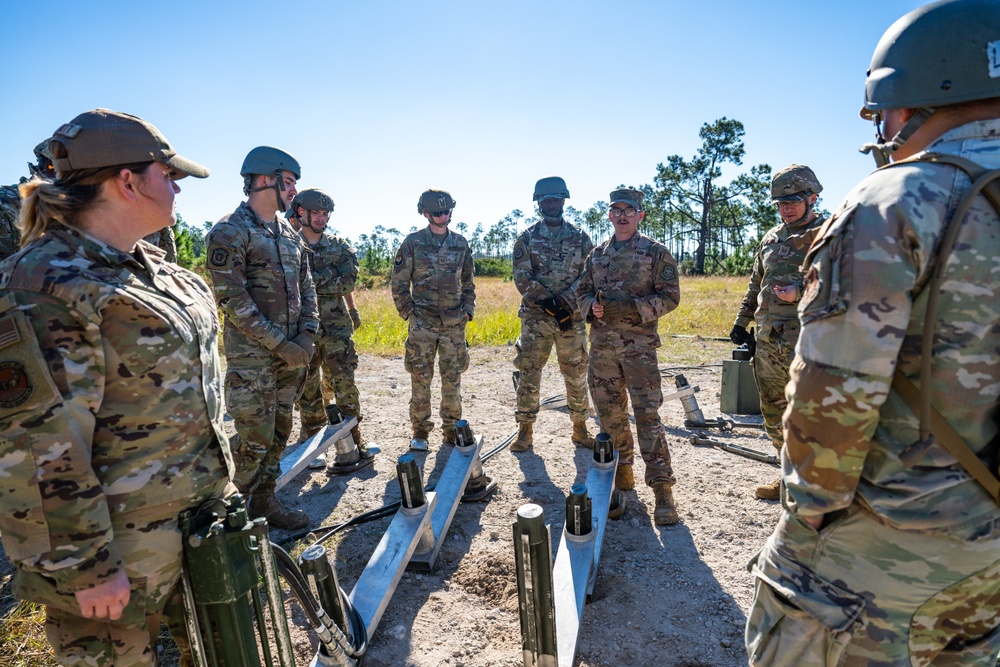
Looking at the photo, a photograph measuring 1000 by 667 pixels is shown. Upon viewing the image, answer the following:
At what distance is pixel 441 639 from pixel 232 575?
4.97ft

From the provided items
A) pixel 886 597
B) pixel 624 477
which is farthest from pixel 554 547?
pixel 886 597

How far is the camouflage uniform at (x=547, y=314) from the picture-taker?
5520 millimetres

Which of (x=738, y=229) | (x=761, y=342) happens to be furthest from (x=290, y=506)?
(x=738, y=229)

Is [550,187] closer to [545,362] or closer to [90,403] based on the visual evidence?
[545,362]

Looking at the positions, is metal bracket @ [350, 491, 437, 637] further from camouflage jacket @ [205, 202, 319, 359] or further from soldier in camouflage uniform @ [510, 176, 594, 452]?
soldier in camouflage uniform @ [510, 176, 594, 452]

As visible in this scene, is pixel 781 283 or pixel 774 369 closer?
pixel 781 283

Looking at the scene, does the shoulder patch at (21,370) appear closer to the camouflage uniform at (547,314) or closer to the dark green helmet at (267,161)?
the dark green helmet at (267,161)

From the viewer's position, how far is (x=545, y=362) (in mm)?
5562

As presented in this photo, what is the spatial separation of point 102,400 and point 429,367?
404 centimetres

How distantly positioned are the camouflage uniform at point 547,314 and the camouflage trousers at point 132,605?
3.98 m

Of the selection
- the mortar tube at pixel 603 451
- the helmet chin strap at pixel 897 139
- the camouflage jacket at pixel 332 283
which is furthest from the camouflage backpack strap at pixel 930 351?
the camouflage jacket at pixel 332 283

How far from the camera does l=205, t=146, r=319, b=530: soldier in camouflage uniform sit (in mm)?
3502

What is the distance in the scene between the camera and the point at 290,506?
4402 millimetres

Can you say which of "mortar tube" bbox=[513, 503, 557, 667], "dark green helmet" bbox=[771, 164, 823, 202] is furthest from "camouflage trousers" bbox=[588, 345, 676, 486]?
"mortar tube" bbox=[513, 503, 557, 667]
